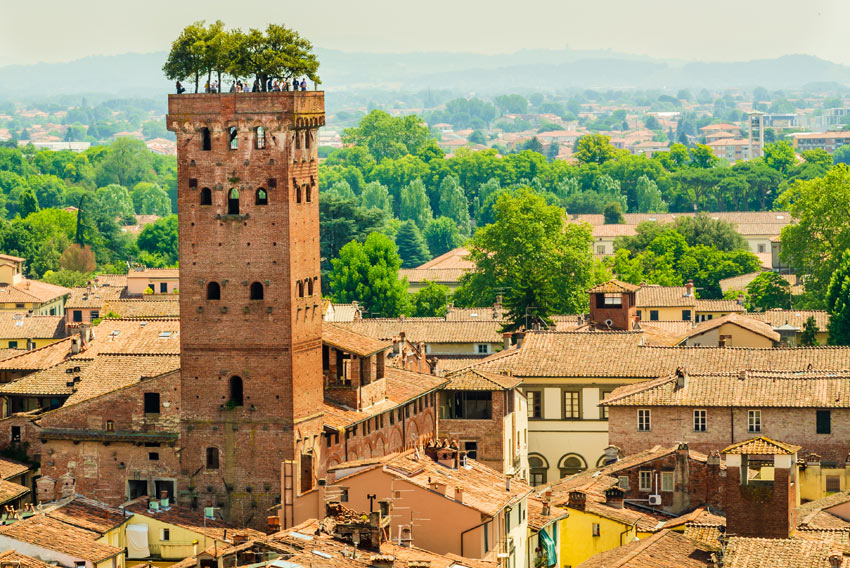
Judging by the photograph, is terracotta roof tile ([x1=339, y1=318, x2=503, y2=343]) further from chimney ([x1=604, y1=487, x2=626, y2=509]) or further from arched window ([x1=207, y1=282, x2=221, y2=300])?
chimney ([x1=604, y1=487, x2=626, y2=509])

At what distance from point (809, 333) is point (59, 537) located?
45858 mm

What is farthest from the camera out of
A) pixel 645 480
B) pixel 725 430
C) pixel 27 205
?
pixel 27 205

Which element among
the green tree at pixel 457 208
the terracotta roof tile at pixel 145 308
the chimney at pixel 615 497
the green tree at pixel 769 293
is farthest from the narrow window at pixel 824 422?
the green tree at pixel 457 208

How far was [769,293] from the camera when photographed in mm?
115688

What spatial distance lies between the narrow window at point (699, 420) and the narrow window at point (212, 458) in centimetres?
1557

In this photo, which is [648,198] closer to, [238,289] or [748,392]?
[748,392]

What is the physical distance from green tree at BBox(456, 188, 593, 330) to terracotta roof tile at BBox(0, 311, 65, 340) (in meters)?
19.9

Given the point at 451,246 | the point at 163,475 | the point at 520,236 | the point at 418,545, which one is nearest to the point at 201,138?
the point at 163,475

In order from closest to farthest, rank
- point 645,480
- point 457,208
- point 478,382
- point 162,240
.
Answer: point 645,480
point 478,382
point 162,240
point 457,208

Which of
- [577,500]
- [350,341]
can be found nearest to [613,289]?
[350,341]

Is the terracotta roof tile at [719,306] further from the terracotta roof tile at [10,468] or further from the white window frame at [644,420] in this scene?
the terracotta roof tile at [10,468]

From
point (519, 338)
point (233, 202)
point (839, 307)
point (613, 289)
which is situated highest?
point (233, 202)

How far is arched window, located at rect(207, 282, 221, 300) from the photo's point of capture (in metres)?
62.6

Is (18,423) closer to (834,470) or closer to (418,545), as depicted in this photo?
(418,545)
